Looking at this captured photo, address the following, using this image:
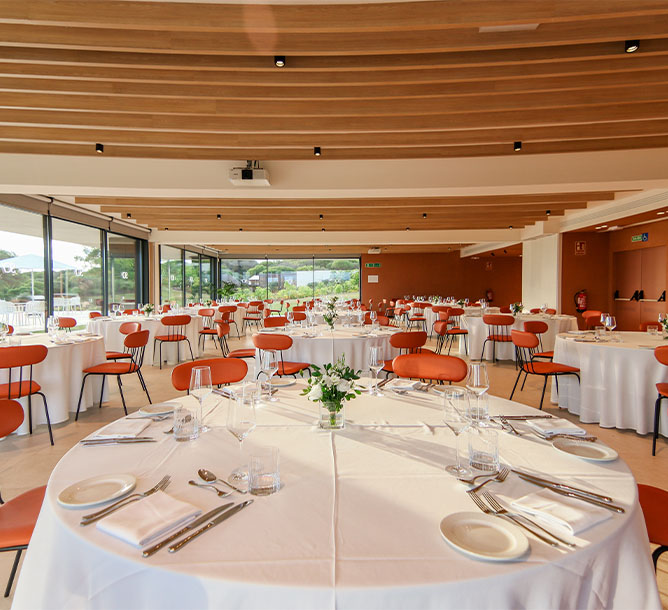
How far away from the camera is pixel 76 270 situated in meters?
9.37

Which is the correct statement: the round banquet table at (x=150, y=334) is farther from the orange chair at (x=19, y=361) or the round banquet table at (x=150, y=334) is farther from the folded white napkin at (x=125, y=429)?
the folded white napkin at (x=125, y=429)

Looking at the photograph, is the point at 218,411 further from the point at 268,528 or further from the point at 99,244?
the point at 99,244

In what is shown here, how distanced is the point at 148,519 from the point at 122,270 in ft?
38.2

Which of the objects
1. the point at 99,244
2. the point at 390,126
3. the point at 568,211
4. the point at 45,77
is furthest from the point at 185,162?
the point at 568,211

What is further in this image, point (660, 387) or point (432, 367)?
point (660, 387)

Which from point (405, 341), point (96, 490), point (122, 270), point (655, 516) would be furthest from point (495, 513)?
point (122, 270)

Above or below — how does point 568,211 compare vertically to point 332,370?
above

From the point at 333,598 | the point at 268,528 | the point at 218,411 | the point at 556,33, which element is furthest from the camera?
the point at 556,33

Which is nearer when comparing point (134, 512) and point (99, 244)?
point (134, 512)

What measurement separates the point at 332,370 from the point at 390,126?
421 cm

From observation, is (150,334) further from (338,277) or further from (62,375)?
(338,277)

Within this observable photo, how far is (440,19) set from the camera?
3059 millimetres

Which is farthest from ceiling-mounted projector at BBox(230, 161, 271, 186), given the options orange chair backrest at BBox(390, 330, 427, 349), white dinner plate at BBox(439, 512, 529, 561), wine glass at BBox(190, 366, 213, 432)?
white dinner plate at BBox(439, 512, 529, 561)

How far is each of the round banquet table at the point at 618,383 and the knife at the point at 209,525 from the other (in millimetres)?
4321
